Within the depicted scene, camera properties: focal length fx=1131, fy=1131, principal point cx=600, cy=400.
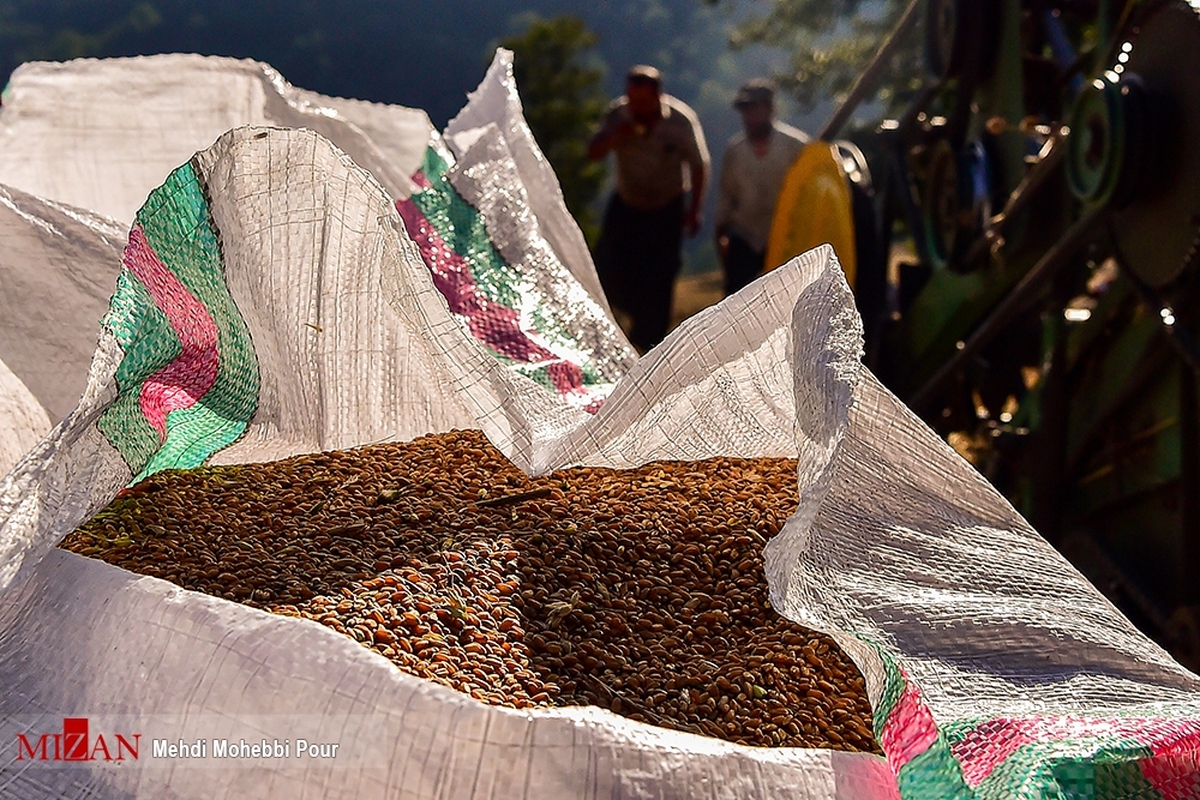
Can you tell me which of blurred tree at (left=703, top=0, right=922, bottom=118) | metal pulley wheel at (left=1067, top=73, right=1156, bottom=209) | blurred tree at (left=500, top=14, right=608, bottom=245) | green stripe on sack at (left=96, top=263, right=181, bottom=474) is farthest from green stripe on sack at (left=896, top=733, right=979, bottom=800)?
blurred tree at (left=703, top=0, right=922, bottom=118)

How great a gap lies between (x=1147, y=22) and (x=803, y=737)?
1.70 metres

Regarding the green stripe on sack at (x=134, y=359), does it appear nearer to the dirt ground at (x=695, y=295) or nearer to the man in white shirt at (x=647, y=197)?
the man in white shirt at (x=647, y=197)

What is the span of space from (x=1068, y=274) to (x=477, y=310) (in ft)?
5.14

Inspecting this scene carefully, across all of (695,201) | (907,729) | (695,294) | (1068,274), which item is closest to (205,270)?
(907,729)

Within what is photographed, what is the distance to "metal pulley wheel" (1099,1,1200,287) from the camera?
72.8 inches

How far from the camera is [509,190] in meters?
1.40

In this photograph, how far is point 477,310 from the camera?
1.24 metres

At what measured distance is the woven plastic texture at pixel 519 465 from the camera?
2.28 ft

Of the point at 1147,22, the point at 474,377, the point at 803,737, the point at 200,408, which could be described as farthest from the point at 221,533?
the point at 1147,22

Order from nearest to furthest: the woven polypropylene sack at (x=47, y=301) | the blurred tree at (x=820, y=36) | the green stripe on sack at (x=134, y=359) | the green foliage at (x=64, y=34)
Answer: the green stripe on sack at (x=134, y=359)
the woven polypropylene sack at (x=47, y=301)
the green foliage at (x=64, y=34)
the blurred tree at (x=820, y=36)

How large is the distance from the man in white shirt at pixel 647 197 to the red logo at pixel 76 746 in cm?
393

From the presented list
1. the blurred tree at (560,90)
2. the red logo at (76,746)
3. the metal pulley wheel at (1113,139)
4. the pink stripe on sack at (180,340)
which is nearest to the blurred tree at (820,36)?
the blurred tree at (560,90)

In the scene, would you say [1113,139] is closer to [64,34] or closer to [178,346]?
[178,346]

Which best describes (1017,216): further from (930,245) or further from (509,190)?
(509,190)
